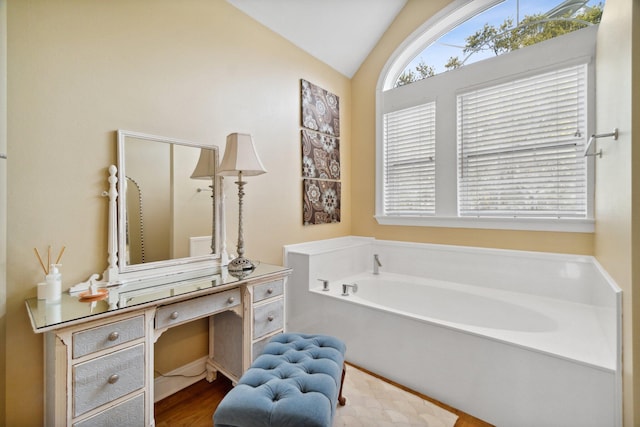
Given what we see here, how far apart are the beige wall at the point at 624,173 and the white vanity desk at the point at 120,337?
5.67 ft

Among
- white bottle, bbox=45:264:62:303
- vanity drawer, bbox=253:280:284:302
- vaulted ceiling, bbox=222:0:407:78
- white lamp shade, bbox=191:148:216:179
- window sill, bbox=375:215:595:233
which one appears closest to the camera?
white bottle, bbox=45:264:62:303

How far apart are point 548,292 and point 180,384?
Answer: 108 inches

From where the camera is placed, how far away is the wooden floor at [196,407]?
61.7 inches

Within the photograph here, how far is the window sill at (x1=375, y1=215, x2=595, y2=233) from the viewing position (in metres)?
2.05

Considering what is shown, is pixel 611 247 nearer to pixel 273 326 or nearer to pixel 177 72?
pixel 273 326

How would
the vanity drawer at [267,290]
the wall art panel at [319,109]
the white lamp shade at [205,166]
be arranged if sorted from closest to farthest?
the vanity drawer at [267,290]
the white lamp shade at [205,166]
the wall art panel at [319,109]

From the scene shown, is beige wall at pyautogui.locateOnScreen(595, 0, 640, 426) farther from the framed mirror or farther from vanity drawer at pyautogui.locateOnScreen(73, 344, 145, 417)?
the framed mirror

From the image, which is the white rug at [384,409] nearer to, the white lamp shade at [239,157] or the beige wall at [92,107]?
the beige wall at [92,107]

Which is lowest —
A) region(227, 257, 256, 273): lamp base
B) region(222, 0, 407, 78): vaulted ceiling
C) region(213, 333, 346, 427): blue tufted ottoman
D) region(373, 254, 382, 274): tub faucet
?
region(213, 333, 346, 427): blue tufted ottoman

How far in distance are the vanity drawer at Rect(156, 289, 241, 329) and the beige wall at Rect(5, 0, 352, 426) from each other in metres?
0.50

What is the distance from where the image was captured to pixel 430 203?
280cm

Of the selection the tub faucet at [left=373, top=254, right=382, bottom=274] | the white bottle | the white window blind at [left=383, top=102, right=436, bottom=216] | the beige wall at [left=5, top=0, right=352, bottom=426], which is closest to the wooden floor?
the beige wall at [left=5, top=0, right=352, bottom=426]

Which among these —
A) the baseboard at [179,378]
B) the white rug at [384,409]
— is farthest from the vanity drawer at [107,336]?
the white rug at [384,409]

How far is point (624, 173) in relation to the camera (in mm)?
1195
